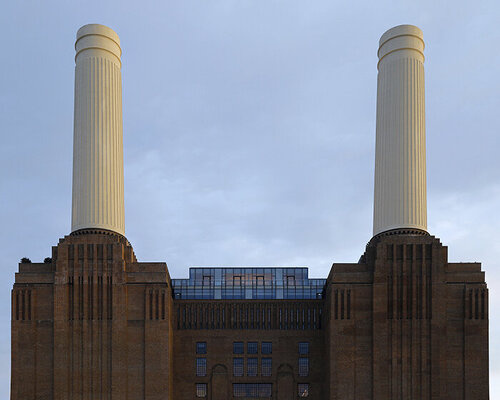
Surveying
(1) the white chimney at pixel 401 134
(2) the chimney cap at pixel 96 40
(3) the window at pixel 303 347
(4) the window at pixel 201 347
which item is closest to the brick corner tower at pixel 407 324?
(1) the white chimney at pixel 401 134

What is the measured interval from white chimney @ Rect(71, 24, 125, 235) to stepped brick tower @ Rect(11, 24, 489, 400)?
0.42 feet

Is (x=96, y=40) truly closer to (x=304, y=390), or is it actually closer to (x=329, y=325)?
(x=329, y=325)

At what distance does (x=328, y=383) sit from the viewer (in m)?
88.2

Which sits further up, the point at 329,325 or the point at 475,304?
the point at 475,304

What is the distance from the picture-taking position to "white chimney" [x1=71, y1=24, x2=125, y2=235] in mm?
91125

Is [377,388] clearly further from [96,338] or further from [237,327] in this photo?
[96,338]

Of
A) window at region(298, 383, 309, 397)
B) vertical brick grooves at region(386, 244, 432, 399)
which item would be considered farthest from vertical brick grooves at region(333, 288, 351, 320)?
window at region(298, 383, 309, 397)

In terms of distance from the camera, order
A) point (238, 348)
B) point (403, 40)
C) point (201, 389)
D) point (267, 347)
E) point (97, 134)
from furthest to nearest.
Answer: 1. point (267, 347)
2. point (238, 348)
3. point (403, 40)
4. point (201, 389)
5. point (97, 134)

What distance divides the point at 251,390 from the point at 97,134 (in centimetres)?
3249

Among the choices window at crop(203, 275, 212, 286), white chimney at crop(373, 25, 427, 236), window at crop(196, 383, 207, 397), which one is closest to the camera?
white chimney at crop(373, 25, 427, 236)

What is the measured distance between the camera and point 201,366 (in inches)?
3730

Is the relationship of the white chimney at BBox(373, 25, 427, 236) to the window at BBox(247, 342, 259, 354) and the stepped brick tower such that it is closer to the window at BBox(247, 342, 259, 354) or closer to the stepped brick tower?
the stepped brick tower

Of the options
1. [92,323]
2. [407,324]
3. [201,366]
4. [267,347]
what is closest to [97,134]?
[92,323]

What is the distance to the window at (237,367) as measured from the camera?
3735 inches
